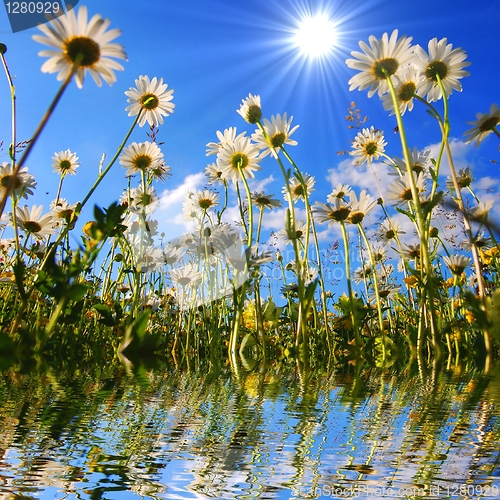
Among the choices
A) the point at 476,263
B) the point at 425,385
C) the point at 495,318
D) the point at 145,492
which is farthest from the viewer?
the point at 476,263

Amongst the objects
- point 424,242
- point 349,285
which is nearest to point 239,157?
point 349,285

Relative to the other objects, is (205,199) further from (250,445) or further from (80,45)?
(250,445)

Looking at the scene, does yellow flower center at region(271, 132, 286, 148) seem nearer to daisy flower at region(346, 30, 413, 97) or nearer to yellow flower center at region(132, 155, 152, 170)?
daisy flower at region(346, 30, 413, 97)

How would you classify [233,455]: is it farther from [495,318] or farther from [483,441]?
[495,318]

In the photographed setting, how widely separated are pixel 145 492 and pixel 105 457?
9 centimetres

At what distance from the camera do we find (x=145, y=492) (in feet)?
0.78

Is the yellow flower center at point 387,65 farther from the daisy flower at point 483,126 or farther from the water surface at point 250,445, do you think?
the water surface at point 250,445

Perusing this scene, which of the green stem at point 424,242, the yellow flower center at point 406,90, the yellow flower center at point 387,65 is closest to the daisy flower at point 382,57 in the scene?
the yellow flower center at point 387,65

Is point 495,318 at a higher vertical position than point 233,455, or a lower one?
higher

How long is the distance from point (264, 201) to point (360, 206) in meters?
0.44

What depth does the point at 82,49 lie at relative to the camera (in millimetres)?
902

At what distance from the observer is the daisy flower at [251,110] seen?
1.80 m

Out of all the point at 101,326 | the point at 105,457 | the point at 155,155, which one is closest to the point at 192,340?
the point at 101,326

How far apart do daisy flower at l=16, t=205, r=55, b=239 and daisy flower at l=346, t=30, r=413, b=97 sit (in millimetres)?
1370
